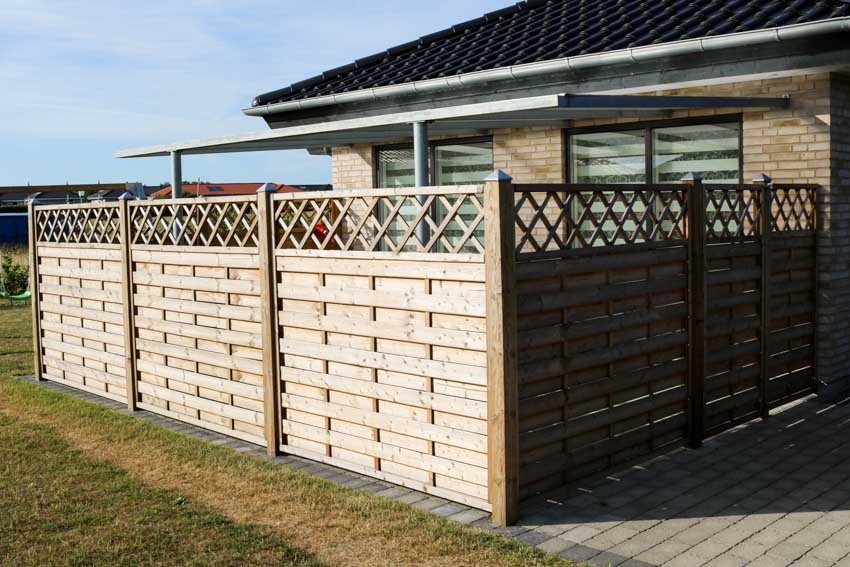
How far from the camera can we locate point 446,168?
41.2 feet

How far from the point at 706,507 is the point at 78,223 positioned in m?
7.32

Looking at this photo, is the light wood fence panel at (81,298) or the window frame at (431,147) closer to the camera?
the light wood fence panel at (81,298)

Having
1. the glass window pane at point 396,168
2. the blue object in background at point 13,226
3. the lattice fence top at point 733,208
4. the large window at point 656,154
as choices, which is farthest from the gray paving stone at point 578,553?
the blue object in background at point 13,226

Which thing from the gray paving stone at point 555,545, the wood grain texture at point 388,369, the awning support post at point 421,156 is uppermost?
the awning support post at point 421,156

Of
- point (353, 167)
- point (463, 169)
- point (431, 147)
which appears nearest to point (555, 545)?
point (463, 169)

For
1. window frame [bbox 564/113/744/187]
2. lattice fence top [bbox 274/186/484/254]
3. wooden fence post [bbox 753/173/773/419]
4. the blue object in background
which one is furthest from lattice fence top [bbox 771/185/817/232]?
the blue object in background

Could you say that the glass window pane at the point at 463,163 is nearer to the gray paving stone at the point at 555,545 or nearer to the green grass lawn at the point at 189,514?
the green grass lawn at the point at 189,514

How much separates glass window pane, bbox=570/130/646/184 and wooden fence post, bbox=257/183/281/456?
4744mm

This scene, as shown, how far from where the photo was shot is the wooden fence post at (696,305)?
23.7 ft

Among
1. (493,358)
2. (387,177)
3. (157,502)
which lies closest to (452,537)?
(493,358)

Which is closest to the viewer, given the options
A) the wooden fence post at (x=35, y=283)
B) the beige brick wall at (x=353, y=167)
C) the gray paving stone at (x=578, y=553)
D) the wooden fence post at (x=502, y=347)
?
the gray paving stone at (x=578, y=553)

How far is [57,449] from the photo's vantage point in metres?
7.73

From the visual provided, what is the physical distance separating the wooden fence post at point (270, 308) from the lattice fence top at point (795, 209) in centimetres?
458

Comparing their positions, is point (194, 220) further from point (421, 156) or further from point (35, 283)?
point (35, 283)
